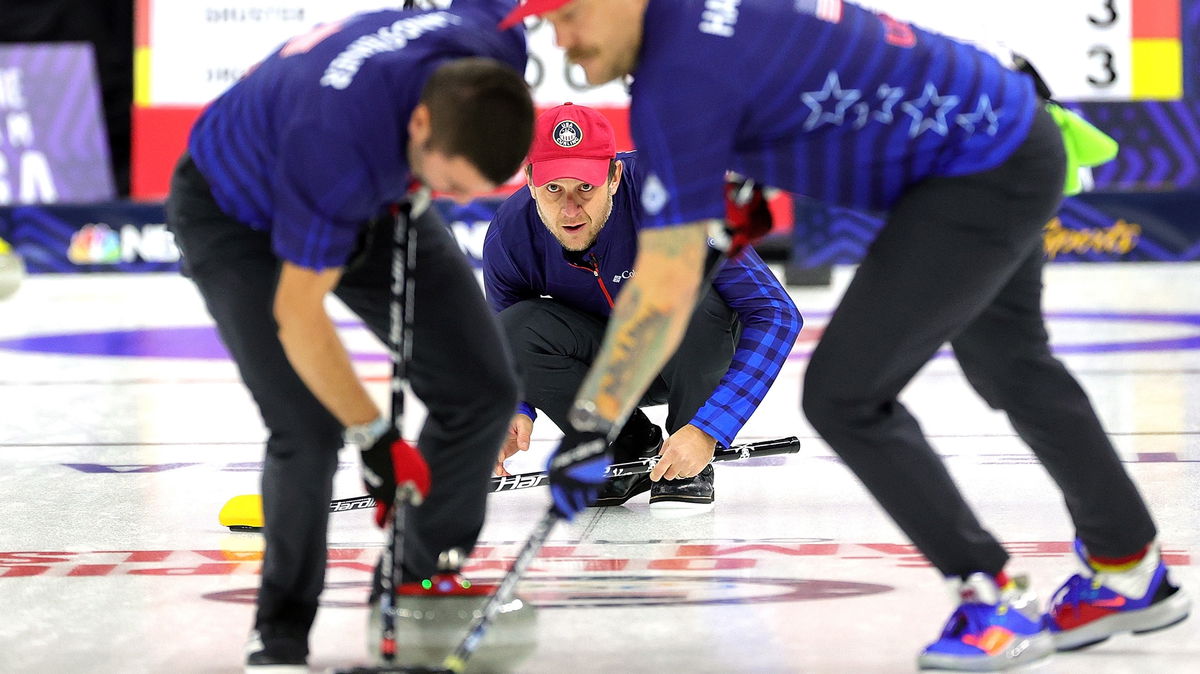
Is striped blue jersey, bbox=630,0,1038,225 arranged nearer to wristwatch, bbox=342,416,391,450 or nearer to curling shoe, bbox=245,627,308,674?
wristwatch, bbox=342,416,391,450

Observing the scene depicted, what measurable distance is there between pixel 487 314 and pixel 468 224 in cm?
710

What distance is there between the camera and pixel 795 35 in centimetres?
236

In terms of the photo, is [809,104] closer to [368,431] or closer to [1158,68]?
[368,431]

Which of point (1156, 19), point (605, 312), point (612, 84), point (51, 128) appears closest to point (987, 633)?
point (605, 312)

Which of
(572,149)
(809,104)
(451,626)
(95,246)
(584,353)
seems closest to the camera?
(809,104)

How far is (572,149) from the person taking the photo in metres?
3.62

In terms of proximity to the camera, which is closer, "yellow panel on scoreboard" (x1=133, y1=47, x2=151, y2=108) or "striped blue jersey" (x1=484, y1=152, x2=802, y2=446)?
"striped blue jersey" (x1=484, y1=152, x2=802, y2=446)

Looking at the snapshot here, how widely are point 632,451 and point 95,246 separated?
744cm

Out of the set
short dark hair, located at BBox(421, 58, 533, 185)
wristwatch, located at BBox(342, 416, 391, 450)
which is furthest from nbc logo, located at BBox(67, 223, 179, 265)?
short dark hair, located at BBox(421, 58, 533, 185)

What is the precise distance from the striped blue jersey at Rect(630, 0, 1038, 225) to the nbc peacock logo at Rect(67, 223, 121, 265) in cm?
867

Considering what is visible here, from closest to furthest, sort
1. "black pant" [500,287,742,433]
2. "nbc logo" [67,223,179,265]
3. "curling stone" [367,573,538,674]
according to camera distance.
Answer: "curling stone" [367,573,538,674]
"black pant" [500,287,742,433]
"nbc logo" [67,223,179,265]

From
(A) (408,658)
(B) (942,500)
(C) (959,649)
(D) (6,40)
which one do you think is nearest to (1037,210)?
(B) (942,500)

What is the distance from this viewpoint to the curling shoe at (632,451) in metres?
3.81

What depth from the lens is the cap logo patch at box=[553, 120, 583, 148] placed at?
361 centimetres
